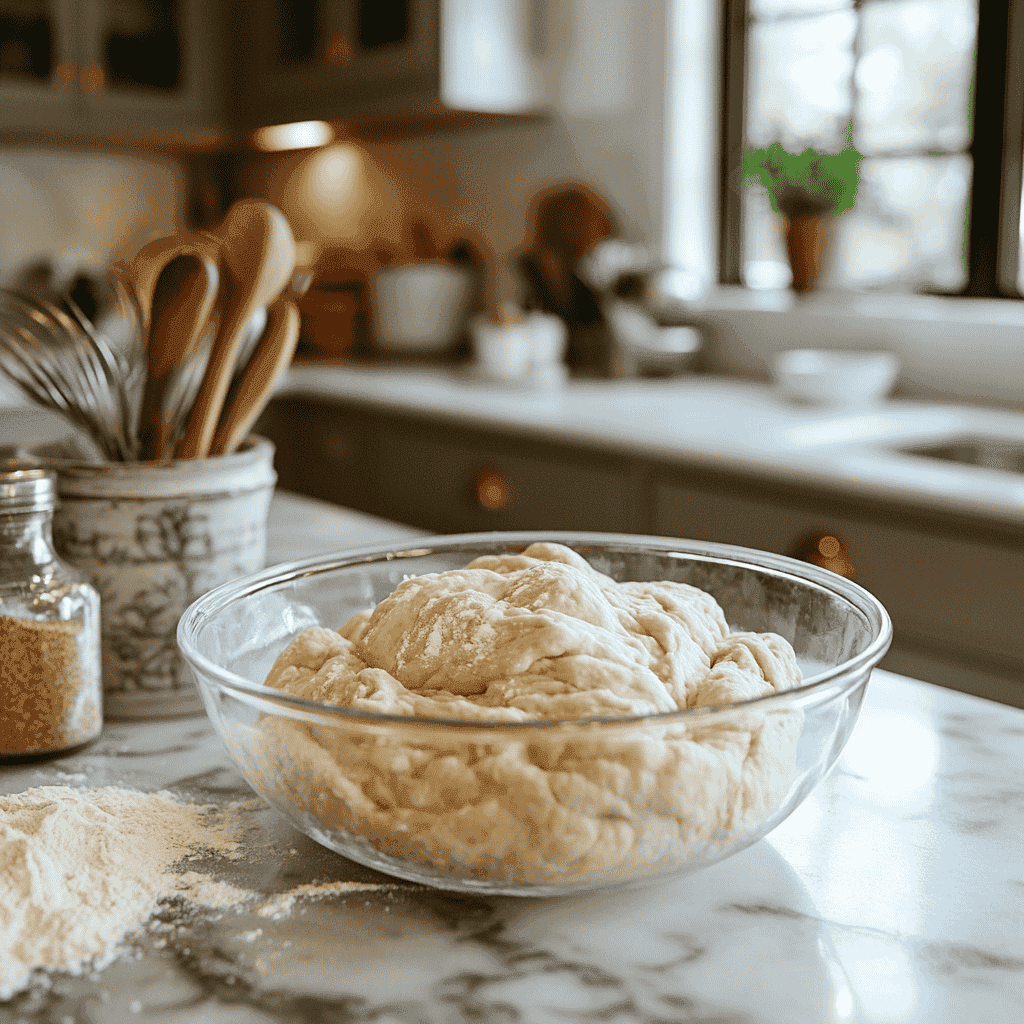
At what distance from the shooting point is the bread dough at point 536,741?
43 centimetres

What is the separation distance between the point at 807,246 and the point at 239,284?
1985mm

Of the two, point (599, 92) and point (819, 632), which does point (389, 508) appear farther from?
point (819, 632)

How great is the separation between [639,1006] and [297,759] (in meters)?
0.15

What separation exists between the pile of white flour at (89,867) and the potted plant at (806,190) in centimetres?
213

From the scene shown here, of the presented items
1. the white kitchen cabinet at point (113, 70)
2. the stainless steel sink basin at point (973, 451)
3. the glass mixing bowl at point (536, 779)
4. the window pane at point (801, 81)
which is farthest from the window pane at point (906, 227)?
the glass mixing bowl at point (536, 779)

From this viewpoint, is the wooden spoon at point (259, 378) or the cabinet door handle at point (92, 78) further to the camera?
the cabinet door handle at point (92, 78)

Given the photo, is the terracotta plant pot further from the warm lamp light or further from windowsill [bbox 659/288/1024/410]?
the warm lamp light

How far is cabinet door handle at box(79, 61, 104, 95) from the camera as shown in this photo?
320 cm

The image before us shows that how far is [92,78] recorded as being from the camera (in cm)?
321

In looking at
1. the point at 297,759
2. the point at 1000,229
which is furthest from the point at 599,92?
the point at 297,759

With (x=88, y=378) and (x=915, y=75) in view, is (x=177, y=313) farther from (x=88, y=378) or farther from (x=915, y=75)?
(x=915, y=75)

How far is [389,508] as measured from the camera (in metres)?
2.46

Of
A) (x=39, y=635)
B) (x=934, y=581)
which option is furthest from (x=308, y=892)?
(x=934, y=581)

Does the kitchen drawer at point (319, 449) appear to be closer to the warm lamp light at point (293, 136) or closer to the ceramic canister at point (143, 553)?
the warm lamp light at point (293, 136)
